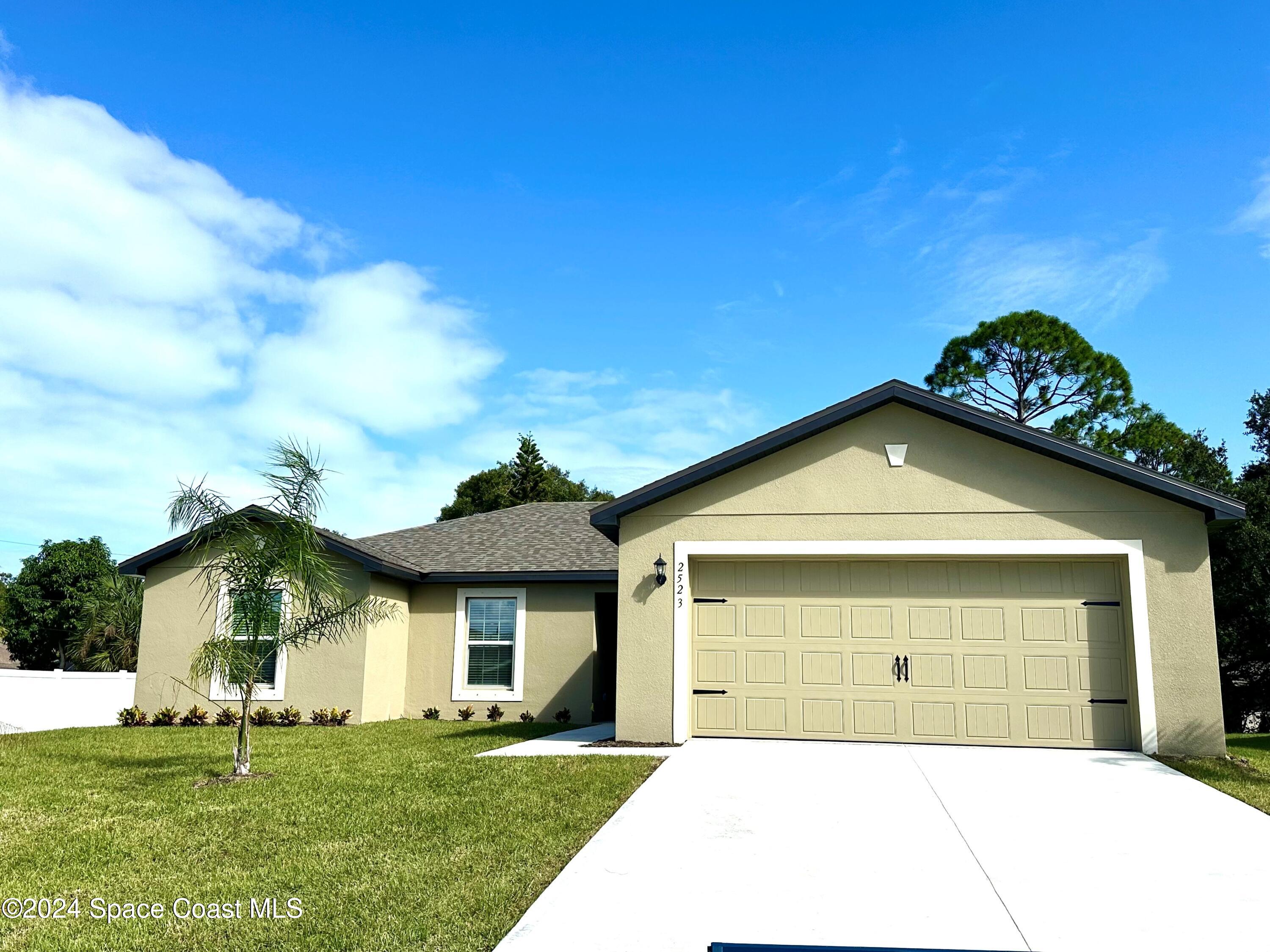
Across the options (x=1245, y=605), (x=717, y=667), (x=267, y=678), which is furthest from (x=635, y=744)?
(x=1245, y=605)

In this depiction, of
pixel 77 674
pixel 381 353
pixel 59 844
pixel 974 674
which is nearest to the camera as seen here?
pixel 59 844

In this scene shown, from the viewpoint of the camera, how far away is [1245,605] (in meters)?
17.0

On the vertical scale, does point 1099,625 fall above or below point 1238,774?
above

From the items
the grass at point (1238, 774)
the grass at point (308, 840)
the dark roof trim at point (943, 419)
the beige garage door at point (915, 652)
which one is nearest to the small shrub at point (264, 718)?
the grass at point (308, 840)

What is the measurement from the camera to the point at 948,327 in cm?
3266

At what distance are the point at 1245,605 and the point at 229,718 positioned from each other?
19.6m

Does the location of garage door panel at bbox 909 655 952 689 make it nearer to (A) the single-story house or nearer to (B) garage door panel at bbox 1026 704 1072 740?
(A) the single-story house

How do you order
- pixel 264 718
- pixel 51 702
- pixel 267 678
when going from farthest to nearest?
pixel 51 702 → pixel 267 678 → pixel 264 718

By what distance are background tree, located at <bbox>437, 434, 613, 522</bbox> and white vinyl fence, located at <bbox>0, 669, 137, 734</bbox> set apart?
26342mm

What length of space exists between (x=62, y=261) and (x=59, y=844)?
12.4m

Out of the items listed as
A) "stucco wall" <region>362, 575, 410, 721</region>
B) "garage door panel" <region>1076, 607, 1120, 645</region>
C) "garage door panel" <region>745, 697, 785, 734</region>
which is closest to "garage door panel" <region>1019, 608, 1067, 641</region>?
"garage door panel" <region>1076, 607, 1120, 645</region>

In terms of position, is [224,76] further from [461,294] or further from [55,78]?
[461,294]

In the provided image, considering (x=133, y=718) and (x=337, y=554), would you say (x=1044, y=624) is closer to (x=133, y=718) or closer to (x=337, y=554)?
(x=337, y=554)

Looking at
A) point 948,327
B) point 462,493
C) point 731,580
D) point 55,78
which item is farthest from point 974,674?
point 462,493
